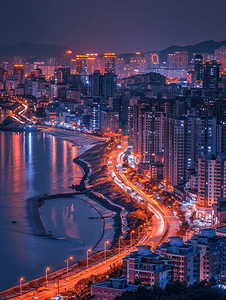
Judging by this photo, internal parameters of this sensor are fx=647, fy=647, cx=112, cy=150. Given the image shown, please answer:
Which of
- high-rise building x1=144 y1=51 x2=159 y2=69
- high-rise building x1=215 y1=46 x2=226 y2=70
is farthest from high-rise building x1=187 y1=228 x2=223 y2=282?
high-rise building x1=144 y1=51 x2=159 y2=69

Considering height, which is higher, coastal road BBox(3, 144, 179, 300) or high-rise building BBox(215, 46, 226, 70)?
high-rise building BBox(215, 46, 226, 70)

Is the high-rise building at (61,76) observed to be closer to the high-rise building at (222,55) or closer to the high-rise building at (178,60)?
the high-rise building at (222,55)

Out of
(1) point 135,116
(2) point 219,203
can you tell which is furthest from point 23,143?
(2) point 219,203

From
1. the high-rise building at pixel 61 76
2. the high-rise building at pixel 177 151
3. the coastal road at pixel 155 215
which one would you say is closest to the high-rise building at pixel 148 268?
the coastal road at pixel 155 215

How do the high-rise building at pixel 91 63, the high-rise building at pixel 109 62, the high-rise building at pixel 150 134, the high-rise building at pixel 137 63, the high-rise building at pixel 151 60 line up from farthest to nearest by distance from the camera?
the high-rise building at pixel 137 63
the high-rise building at pixel 151 60
the high-rise building at pixel 91 63
the high-rise building at pixel 109 62
the high-rise building at pixel 150 134

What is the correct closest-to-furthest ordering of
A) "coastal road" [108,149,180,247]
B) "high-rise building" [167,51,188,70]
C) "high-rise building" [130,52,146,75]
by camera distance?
"coastal road" [108,149,180,247]
"high-rise building" [167,51,188,70]
"high-rise building" [130,52,146,75]

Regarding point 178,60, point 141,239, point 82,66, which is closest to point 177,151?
point 141,239

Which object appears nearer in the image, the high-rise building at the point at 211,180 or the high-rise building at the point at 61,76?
the high-rise building at the point at 211,180

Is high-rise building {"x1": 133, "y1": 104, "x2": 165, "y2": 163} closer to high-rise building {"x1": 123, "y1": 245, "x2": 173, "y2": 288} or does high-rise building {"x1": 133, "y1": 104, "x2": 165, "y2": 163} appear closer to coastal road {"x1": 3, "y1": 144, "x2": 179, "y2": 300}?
coastal road {"x1": 3, "y1": 144, "x2": 179, "y2": 300}
